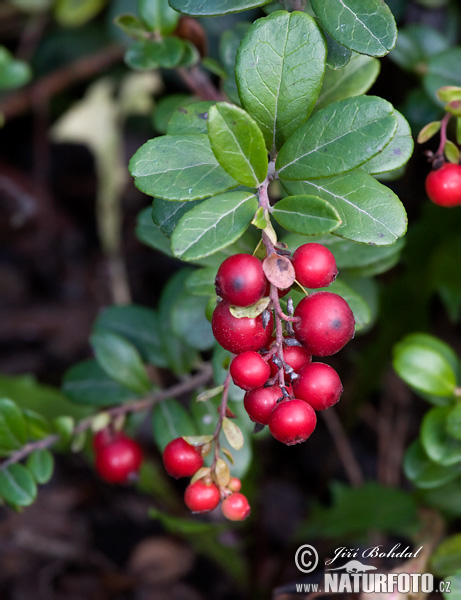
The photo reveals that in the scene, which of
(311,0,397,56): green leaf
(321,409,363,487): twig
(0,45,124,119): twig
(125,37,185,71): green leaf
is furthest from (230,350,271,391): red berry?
(0,45,124,119): twig

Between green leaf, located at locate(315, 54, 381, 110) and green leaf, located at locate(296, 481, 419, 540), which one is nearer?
green leaf, located at locate(315, 54, 381, 110)

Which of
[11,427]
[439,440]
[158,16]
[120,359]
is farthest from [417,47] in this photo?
[11,427]

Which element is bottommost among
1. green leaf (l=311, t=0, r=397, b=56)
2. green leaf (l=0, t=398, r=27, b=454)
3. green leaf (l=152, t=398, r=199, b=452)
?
green leaf (l=152, t=398, r=199, b=452)

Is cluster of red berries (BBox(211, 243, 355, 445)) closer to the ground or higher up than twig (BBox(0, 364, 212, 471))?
higher up

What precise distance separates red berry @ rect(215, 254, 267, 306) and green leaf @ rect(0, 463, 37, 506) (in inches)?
33.9

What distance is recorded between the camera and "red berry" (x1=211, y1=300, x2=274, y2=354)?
88 centimetres

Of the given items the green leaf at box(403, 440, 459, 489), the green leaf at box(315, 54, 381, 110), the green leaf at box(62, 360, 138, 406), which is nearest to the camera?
the green leaf at box(315, 54, 381, 110)

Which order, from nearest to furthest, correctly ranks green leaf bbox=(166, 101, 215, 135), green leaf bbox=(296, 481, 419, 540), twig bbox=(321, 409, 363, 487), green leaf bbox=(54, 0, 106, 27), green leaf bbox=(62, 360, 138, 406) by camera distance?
green leaf bbox=(166, 101, 215, 135) → green leaf bbox=(62, 360, 138, 406) → green leaf bbox=(296, 481, 419, 540) → twig bbox=(321, 409, 363, 487) → green leaf bbox=(54, 0, 106, 27)

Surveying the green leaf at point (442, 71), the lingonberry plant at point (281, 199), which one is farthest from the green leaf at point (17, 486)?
the green leaf at point (442, 71)

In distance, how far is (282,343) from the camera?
37.0 inches

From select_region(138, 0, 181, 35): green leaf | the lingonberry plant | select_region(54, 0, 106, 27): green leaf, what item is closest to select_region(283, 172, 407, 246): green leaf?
the lingonberry plant

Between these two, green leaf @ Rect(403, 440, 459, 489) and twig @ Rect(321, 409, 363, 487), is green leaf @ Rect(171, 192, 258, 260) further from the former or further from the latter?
twig @ Rect(321, 409, 363, 487)

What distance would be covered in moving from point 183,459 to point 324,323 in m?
0.46

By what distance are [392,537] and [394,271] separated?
43.7 inches
